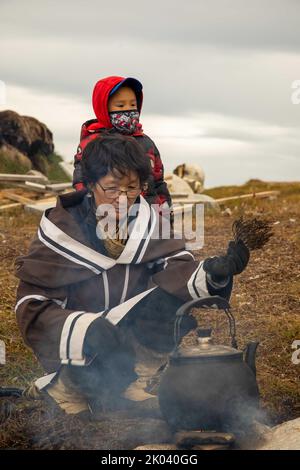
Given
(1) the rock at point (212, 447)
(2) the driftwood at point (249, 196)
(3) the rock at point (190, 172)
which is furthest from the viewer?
(3) the rock at point (190, 172)

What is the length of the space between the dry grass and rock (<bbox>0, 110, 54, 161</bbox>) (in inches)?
265

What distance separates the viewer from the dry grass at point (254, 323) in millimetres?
4649

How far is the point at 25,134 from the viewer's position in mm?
18172

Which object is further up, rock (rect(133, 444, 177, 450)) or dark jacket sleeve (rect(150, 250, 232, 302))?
dark jacket sleeve (rect(150, 250, 232, 302))

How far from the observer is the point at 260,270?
27.9 ft

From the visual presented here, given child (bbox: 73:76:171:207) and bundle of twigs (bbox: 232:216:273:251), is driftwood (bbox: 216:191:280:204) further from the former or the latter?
bundle of twigs (bbox: 232:216:273:251)

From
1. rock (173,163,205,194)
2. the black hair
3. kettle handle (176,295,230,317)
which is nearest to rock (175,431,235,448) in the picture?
kettle handle (176,295,230,317)

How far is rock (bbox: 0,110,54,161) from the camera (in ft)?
58.6

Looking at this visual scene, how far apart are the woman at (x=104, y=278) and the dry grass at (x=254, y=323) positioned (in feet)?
1.24

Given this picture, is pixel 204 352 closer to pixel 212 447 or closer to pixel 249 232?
pixel 212 447

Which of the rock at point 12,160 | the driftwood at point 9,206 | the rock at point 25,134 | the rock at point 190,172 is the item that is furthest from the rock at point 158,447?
the rock at point 190,172
